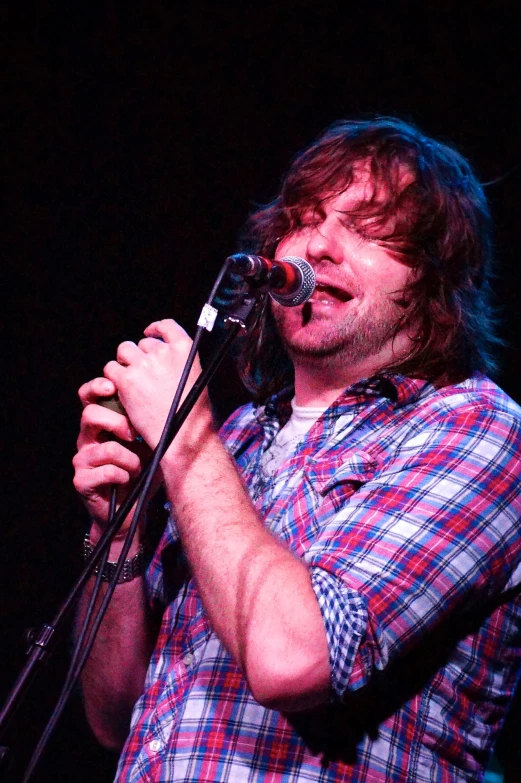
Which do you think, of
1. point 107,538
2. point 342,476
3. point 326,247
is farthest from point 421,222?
point 107,538

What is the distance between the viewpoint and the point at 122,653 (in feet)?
5.59

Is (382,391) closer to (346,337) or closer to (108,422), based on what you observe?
(346,337)

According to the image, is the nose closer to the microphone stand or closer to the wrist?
the microphone stand

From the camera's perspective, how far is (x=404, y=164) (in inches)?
74.1

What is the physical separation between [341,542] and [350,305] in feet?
2.14

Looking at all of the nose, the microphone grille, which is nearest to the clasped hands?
the microphone grille

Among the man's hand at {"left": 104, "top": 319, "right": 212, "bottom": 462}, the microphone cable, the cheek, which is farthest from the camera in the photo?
the cheek

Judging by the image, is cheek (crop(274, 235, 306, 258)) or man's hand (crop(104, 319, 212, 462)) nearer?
man's hand (crop(104, 319, 212, 462))

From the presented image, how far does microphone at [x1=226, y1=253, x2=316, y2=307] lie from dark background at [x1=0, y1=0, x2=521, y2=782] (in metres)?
1.07

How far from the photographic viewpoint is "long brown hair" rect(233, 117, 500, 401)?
175 cm

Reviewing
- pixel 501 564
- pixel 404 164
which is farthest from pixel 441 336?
pixel 501 564

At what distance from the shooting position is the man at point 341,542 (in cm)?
113

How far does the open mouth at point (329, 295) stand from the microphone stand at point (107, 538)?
56 centimetres

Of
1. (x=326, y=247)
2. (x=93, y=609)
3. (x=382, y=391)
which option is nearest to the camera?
(x=93, y=609)
